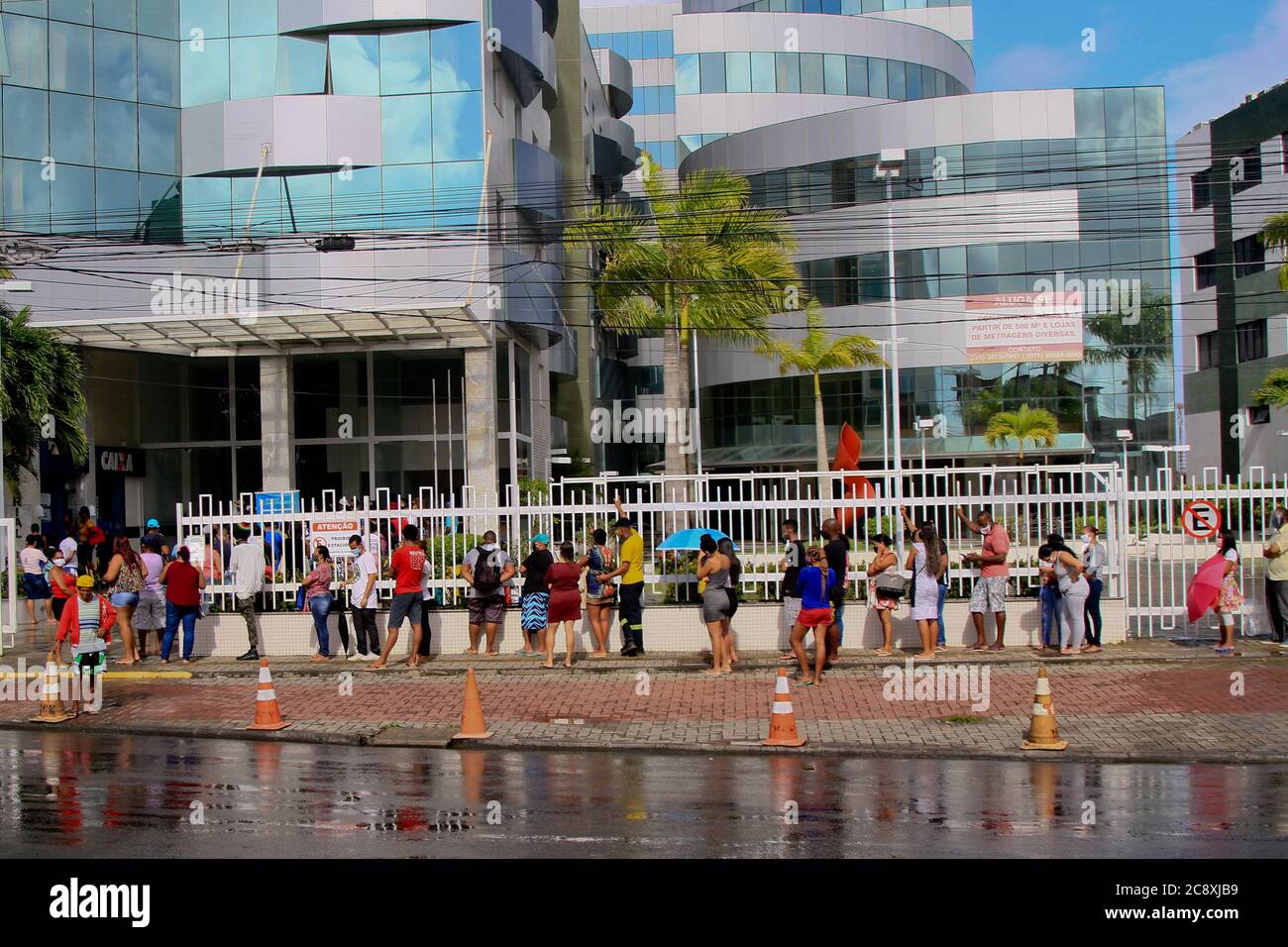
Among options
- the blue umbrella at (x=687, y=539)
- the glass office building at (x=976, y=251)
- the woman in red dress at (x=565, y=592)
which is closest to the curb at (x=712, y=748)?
the woman in red dress at (x=565, y=592)

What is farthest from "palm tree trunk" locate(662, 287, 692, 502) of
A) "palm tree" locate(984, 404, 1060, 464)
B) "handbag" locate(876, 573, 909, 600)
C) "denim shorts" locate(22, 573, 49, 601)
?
"palm tree" locate(984, 404, 1060, 464)

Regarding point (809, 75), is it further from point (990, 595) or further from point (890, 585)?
point (890, 585)

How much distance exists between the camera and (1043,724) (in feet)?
35.5

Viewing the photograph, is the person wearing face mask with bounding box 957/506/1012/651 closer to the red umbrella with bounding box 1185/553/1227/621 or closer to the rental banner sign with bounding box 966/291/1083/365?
the red umbrella with bounding box 1185/553/1227/621

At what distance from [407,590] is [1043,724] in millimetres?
8328

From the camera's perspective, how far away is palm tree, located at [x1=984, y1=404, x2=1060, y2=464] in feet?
145

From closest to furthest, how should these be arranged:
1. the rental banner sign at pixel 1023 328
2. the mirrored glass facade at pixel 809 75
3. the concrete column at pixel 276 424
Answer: the concrete column at pixel 276 424, the rental banner sign at pixel 1023 328, the mirrored glass facade at pixel 809 75

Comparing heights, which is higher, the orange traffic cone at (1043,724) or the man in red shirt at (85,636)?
the man in red shirt at (85,636)

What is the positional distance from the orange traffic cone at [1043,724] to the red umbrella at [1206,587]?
5287 millimetres

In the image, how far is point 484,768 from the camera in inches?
408

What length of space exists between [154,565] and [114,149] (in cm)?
1713

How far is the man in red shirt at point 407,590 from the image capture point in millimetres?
15469

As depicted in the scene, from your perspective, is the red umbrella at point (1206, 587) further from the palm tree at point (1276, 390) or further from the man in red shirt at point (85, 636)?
the palm tree at point (1276, 390)
